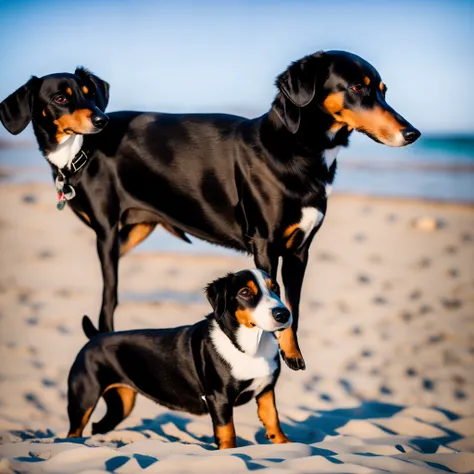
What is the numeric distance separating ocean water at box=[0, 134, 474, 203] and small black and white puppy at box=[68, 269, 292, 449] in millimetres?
13920

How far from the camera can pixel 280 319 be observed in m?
4.19

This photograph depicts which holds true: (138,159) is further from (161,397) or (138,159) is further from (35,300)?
(35,300)

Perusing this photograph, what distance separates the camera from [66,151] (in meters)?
4.91

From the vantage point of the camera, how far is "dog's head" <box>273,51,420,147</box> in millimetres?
4285

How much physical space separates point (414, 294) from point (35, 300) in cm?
477

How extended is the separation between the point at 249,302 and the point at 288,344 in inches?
16.6

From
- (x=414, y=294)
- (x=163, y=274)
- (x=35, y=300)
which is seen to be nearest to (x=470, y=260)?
(x=414, y=294)

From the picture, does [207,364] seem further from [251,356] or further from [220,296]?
[220,296]

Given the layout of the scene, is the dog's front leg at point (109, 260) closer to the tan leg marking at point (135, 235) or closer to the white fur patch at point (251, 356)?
the tan leg marking at point (135, 235)

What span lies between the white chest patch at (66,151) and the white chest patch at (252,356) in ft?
4.75

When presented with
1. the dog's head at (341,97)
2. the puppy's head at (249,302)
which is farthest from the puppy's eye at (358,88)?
the puppy's head at (249,302)

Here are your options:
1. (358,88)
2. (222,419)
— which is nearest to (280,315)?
(222,419)

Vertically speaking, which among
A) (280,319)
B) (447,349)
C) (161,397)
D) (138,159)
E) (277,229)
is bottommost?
(447,349)

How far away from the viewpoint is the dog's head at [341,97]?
4285 millimetres
